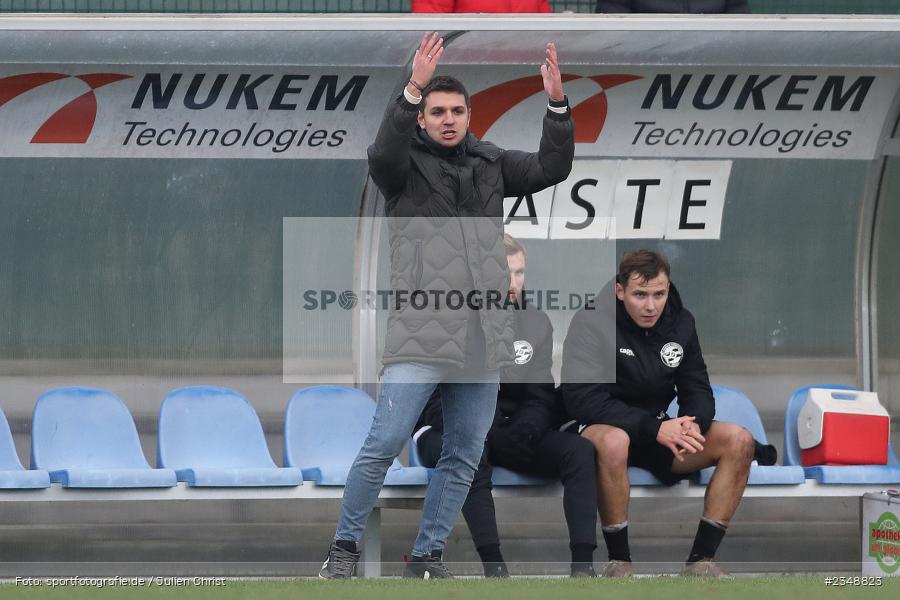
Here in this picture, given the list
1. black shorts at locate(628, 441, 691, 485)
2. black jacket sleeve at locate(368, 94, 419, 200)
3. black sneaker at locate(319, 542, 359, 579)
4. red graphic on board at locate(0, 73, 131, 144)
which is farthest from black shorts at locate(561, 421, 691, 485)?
red graphic on board at locate(0, 73, 131, 144)

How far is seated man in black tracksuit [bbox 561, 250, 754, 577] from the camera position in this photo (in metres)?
5.51

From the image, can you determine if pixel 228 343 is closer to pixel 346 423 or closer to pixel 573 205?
pixel 346 423

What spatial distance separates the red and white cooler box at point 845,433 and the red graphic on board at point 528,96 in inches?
63.0

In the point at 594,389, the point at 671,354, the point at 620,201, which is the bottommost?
the point at 594,389

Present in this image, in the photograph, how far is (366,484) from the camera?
480 centimetres

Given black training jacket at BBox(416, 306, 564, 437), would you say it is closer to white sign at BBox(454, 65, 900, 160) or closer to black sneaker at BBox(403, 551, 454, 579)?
black sneaker at BBox(403, 551, 454, 579)

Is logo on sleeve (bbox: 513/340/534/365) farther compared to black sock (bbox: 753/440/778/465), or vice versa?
black sock (bbox: 753/440/778/465)

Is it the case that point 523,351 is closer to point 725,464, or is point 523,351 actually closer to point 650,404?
point 650,404

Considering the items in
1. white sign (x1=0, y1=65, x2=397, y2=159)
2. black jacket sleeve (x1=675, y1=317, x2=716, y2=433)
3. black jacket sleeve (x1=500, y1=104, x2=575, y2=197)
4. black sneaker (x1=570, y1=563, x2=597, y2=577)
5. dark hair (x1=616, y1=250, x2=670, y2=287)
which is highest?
white sign (x1=0, y1=65, x2=397, y2=159)

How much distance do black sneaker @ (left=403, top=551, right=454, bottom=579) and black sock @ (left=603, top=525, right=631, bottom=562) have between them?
78 cm

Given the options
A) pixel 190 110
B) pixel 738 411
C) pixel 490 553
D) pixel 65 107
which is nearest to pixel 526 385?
pixel 490 553

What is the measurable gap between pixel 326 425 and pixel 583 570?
1.56 metres

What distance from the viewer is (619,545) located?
5387mm

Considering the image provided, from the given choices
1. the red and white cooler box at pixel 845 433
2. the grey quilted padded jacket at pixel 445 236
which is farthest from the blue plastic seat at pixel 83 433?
the red and white cooler box at pixel 845 433
